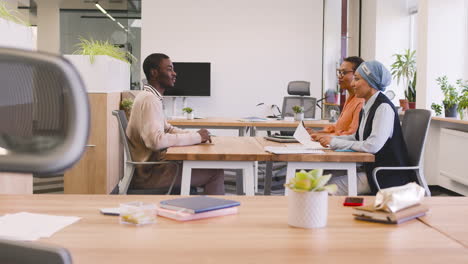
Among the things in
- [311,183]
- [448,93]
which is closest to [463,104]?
[448,93]

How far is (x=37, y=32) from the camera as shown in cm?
1402

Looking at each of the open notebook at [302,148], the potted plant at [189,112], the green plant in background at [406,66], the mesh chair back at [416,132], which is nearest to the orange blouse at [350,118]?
the mesh chair back at [416,132]

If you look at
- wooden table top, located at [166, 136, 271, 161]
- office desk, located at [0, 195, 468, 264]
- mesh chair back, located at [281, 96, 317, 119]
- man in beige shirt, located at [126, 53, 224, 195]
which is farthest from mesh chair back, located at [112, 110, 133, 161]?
mesh chair back, located at [281, 96, 317, 119]

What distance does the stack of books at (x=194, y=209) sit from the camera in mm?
1769

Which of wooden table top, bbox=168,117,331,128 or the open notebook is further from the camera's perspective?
wooden table top, bbox=168,117,331,128

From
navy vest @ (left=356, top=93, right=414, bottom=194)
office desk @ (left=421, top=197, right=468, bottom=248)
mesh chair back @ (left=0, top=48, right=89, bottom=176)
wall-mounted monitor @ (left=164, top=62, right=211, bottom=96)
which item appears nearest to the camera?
mesh chair back @ (left=0, top=48, right=89, bottom=176)

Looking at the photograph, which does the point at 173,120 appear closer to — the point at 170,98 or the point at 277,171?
the point at 277,171

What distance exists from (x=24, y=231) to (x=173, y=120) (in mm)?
5027

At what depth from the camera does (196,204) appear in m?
1.85

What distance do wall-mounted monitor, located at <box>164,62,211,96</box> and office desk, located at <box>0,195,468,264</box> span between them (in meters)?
7.59

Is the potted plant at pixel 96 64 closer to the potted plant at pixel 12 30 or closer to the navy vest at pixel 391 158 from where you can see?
the potted plant at pixel 12 30

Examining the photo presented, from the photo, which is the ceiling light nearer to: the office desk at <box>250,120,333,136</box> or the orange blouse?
the office desk at <box>250,120,333,136</box>

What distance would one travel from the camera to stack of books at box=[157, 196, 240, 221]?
5.80 feet

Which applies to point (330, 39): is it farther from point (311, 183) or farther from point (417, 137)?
point (311, 183)
